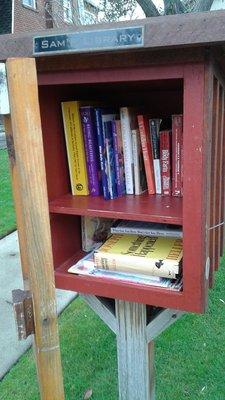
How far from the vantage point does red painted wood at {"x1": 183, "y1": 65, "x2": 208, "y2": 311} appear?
1.05 m

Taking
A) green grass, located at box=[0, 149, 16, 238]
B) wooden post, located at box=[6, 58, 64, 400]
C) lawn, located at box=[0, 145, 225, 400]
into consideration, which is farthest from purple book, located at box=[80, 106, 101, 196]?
green grass, located at box=[0, 149, 16, 238]

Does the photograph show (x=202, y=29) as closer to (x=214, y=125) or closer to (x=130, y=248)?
(x=214, y=125)

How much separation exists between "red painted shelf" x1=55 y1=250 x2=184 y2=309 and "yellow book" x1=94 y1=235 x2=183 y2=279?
0.15ft

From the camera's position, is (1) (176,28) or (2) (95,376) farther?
(2) (95,376)

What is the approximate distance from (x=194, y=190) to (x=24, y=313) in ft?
1.81

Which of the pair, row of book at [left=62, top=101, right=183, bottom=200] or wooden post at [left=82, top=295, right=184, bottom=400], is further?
wooden post at [left=82, top=295, right=184, bottom=400]

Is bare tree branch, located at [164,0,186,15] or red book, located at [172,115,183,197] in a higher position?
bare tree branch, located at [164,0,186,15]

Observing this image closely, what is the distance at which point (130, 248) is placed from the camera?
1.38 meters

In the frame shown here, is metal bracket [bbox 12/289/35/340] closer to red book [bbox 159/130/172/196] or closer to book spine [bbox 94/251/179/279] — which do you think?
book spine [bbox 94/251/179/279]

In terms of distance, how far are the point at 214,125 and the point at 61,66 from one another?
0.48 meters

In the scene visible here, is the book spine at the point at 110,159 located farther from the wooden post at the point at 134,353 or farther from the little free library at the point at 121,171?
the wooden post at the point at 134,353

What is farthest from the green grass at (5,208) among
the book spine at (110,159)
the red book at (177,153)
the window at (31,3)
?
the window at (31,3)

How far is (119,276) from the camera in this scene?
1.34 metres

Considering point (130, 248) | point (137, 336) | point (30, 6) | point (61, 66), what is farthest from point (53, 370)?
point (30, 6)
